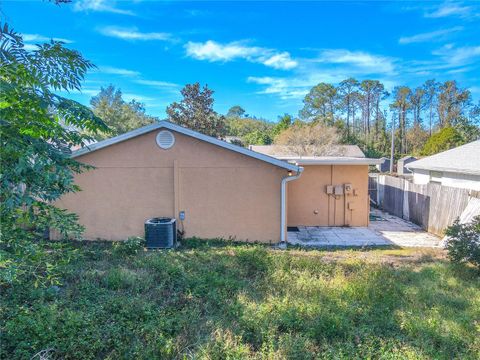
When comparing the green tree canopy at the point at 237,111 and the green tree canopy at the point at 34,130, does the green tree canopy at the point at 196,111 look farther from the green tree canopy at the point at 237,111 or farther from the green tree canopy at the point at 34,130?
the green tree canopy at the point at 237,111

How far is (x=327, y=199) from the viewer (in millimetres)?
10438

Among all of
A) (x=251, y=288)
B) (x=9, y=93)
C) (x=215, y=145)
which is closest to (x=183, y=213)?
(x=215, y=145)

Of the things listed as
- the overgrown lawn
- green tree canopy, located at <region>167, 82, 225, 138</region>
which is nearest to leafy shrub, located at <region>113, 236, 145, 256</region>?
the overgrown lawn

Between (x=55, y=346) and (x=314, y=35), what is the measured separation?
464 inches

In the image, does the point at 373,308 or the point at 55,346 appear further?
the point at 373,308

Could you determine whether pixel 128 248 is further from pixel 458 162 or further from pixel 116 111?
pixel 116 111

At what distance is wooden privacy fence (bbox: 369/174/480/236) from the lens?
8.74 metres

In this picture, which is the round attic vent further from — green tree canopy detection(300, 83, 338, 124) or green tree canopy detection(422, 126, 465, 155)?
green tree canopy detection(300, 83, 338, 124)

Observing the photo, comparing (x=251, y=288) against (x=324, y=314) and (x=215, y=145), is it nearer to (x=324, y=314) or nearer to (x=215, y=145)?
(x=324, y=314)

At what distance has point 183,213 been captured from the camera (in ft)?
27.3

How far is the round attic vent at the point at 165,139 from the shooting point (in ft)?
26.8

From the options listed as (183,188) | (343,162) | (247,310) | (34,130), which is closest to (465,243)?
(343,162)

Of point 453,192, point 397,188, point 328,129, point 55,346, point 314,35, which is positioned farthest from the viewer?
point 328,129

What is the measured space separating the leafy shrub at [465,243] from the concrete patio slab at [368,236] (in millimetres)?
2235
